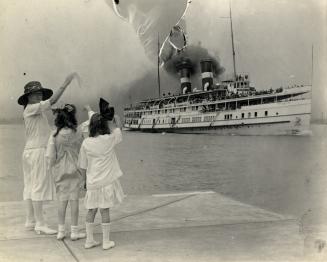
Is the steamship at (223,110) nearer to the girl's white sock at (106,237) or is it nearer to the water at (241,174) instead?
the water at (241,174)

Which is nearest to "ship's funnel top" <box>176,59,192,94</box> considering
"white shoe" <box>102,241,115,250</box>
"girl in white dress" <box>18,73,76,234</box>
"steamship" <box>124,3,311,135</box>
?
"steamship" <box>124,3,311,135</box>

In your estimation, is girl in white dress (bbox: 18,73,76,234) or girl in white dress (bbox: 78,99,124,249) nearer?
girl in white dress (bbox: 78,99,124,249)

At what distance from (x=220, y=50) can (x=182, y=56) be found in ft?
1.73

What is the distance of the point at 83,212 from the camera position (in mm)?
5105

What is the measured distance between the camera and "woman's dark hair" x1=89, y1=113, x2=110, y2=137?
3895 mm

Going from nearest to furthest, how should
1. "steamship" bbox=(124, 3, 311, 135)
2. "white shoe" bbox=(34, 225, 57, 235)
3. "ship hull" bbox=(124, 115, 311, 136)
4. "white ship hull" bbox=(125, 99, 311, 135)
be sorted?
"white shoe" bbox=(34, 225, 57, 235) < "steamship" bbox=(124, 3, 311, 135) < "ship hull" bbox=(124, 115, 311, 136) < "white ship hull" bbox=(125, 99, 311, 135)

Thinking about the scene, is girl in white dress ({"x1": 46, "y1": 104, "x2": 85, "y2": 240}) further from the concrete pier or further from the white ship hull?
the white ship hull

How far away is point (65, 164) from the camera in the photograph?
406 centimetres

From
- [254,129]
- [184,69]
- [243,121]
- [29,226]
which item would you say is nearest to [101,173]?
[29,226]

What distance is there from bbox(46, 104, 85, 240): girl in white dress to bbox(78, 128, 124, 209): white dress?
23 cm

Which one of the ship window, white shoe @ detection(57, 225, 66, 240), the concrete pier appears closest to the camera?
the concrete pier

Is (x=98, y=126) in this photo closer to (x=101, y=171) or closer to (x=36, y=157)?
(x=101, y=171)

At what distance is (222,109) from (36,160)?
18.9 feet

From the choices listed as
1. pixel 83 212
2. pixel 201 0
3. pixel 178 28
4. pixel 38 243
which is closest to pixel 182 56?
pixel 178 28
